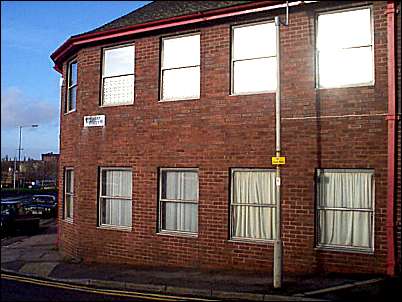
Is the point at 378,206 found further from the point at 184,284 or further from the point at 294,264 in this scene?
the point at 184,284

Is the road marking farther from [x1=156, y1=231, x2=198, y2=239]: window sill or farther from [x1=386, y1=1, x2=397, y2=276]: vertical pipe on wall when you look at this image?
[x1=386, y1=1, x2=397, y2=276]: vertical pipe on wall

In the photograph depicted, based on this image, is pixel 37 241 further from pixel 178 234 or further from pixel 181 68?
pixel 181 68

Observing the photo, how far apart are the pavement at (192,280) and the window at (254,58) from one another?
4.01 m

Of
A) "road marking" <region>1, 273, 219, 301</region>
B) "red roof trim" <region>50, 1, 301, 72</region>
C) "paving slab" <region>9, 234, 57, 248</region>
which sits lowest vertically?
"paving slab" <region>9, 234, 57, 248</region>

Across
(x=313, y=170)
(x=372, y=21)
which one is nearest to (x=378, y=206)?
(x=313, y=170)

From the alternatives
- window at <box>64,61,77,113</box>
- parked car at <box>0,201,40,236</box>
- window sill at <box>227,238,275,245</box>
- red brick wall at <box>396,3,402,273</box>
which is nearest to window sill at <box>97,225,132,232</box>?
window sill at <box>227,238,275,245</box>

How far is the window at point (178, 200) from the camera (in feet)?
41.7

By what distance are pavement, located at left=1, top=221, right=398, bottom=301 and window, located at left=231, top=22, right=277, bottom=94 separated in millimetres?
4009

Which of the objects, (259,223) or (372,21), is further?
(259,223)

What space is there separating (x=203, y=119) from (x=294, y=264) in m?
3.71

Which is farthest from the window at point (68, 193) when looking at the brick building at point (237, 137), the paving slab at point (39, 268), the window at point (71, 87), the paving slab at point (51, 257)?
the paving slab at point (39, 268)

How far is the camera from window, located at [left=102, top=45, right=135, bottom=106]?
13789mm

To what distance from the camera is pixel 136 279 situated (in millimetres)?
11109

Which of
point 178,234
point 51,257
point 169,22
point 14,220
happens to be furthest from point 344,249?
point 14,220
